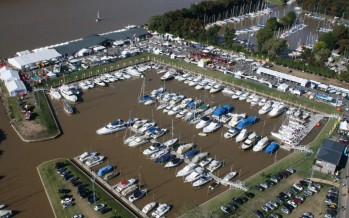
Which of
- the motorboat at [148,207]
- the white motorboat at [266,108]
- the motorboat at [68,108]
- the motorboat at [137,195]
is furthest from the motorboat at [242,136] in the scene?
the motorboat at [68,108]

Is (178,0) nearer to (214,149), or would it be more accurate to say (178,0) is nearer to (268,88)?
(268,88)

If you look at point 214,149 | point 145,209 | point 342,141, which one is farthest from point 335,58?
point 145,209

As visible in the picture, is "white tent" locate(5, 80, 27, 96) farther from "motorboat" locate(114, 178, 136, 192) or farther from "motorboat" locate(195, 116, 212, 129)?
"motorboat" locate(195, 116, 212, 129)

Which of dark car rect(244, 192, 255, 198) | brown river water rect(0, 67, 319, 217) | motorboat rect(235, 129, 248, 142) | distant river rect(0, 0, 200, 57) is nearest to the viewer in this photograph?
dark car rect(244, 192, 255, 198)

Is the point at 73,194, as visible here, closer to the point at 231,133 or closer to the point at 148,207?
the point at 148,207

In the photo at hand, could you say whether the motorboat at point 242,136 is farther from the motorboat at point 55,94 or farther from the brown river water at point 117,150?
the motorboat at point 55,94

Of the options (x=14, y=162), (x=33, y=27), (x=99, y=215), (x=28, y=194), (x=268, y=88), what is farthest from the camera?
(x=33, y=27)

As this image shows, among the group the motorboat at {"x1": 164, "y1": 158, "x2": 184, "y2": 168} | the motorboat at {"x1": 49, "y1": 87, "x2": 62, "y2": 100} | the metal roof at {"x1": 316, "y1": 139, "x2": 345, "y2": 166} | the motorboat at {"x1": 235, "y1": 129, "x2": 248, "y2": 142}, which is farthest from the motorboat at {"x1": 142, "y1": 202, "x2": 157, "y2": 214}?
the motorboat at {"x1": 49, "y1": 87, "x2": 62, "y2": 100}

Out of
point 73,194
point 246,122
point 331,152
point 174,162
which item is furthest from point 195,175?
point 331,152
